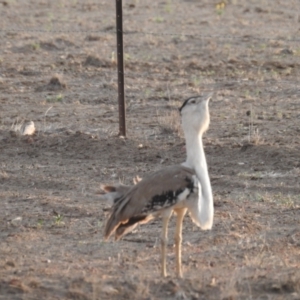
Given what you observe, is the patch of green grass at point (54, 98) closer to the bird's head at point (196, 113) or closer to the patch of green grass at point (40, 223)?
the patch of green grass at point (40, 223)

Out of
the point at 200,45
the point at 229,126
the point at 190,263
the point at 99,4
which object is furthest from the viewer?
the point at 99,4

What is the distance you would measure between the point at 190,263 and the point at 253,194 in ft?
8.18

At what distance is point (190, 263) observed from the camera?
716 centimetres

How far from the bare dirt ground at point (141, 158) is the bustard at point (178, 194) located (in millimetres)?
380

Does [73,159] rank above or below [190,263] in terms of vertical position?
below

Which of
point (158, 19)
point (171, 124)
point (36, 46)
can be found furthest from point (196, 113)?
point (158, 19)

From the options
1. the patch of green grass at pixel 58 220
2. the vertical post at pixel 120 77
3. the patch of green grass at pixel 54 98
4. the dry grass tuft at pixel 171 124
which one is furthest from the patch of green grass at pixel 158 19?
the patch of green grass at pixel 58 220

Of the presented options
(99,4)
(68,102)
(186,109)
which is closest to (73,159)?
(68,102)


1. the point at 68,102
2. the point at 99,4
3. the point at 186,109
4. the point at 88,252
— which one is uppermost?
the point at 186,109

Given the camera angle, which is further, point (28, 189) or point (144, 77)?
point (144, 77)

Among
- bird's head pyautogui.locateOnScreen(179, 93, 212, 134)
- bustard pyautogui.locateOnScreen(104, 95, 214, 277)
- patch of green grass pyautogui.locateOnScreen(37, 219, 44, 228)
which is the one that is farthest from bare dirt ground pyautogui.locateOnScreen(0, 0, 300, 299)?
bird's head pyautogui.locateOnScreen(179, 93, 212, 134)

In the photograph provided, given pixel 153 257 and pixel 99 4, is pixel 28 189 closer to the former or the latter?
pixel 153 257

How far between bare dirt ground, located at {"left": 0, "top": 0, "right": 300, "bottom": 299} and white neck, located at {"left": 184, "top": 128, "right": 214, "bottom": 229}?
418 millimetres

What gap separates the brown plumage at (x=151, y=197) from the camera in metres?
6.36
